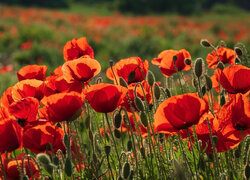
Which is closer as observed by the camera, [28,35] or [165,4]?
[28,35]

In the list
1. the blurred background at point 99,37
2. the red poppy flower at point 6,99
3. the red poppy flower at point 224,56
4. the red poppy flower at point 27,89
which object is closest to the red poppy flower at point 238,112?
the red poppy flower at point 224,56

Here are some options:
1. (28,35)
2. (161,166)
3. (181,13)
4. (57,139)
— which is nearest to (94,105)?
(57,139)

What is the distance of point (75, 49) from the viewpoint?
1666mm

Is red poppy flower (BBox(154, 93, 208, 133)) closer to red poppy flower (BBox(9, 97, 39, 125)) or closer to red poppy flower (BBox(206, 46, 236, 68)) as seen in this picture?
red poppy flower (BBox(9, 97, 39, 125))

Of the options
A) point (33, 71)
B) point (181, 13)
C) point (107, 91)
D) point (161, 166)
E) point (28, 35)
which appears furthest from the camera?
point (181, 13)

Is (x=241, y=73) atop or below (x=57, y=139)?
atop

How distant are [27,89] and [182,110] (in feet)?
2.13

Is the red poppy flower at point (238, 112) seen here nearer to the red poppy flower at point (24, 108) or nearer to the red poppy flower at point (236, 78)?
the red poppy flower at point (236, 78)

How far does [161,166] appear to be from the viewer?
134cm

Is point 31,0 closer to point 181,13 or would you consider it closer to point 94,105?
point 181,13

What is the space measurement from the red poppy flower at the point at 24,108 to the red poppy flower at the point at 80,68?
0.21 metres

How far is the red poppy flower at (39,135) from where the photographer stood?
110cm

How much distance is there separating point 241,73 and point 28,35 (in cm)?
991

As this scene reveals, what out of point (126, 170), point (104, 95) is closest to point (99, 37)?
point (104, 95)
